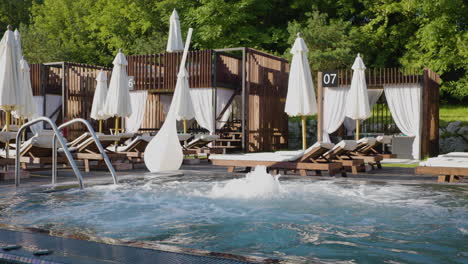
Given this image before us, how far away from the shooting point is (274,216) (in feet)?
15.5

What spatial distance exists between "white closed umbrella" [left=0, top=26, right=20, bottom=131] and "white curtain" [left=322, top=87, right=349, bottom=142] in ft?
32.9

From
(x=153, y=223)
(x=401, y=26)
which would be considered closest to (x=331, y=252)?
(x=153, y=223)

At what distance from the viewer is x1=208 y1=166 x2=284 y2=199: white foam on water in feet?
19.4

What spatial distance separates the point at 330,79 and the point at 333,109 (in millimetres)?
1005

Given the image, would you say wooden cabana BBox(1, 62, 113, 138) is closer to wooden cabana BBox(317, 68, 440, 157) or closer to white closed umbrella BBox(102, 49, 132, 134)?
white closed umbrella BBox(102, 49, 132, 134)

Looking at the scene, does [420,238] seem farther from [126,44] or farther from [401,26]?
[126,44]

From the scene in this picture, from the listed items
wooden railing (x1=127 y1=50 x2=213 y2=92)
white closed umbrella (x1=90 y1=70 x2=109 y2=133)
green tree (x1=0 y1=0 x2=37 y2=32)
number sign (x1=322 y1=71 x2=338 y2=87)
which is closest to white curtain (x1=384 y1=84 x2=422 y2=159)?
number sign (x1=322 y1=71 x2=338 y2=87)

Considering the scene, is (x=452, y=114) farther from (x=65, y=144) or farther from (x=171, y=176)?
(x=65, y=144)

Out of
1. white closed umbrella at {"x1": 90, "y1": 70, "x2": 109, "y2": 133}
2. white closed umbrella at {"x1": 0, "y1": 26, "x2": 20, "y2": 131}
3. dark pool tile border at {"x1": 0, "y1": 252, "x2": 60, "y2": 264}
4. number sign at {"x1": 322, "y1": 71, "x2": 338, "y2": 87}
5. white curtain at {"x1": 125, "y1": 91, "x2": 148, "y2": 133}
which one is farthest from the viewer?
white curtain at {"x1": 125, "y1": 91, "x2": 148, "y2": 133}

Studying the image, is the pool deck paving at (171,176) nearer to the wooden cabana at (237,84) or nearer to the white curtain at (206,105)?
the white curtain at (206,105)

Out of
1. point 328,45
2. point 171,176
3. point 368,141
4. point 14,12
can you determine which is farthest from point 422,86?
point 14,12

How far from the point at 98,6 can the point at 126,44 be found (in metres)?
5.14

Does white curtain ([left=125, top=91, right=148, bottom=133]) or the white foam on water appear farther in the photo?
white curtain ([left=125, top=91, right=148, bottom=133])

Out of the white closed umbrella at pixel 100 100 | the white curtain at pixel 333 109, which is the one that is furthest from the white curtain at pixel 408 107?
the white closed umbrella at pixel 100 100
